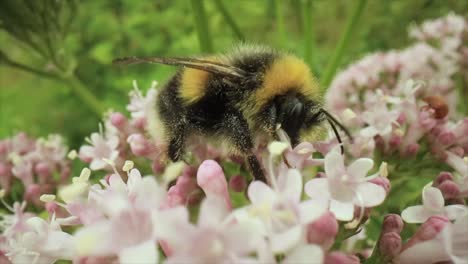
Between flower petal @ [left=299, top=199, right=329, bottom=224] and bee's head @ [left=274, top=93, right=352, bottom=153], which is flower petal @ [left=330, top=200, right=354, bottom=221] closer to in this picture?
flower petal @ [left=299, top=199, right=329, bottom=224]

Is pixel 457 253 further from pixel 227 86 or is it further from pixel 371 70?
pixel 371 70

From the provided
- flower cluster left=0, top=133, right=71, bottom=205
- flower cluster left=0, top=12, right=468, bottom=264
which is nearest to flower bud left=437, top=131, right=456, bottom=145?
flower cluster left=0, top=12, right=468, bottom=264

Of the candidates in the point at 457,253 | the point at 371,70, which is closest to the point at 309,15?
the point at 371,70

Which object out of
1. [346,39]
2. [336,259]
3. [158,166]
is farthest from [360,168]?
[346,39]

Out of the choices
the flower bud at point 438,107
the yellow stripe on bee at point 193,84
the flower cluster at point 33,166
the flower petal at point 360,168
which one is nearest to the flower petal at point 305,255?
the flower petal at point 360,168

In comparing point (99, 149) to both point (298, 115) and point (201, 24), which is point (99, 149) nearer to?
point (201, 24)
